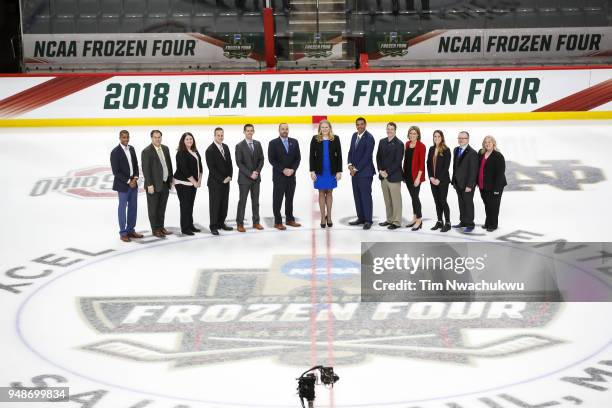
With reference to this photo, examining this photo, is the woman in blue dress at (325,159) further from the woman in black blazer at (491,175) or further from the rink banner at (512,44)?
the rink banner at (512,44)

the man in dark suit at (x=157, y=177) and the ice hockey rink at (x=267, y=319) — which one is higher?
the man in dark suit at (x=157, y=177)

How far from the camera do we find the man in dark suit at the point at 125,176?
1134cm

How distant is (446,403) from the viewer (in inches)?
273

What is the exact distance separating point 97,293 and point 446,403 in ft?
13.7

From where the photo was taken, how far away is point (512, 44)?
2211 centimetres

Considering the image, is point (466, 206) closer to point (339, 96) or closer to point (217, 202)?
point (217, 202)

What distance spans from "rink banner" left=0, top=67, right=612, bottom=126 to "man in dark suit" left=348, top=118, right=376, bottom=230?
7598 millimetres

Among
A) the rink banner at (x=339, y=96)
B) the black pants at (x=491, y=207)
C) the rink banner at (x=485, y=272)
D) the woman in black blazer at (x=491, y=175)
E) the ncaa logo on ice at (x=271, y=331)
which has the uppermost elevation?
the rink banner at (x=339, y=96)

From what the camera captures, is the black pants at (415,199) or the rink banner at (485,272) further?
the black pants at (415,199)

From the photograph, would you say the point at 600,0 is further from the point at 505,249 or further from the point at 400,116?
the point at 505,249

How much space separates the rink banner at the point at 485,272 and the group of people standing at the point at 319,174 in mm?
778

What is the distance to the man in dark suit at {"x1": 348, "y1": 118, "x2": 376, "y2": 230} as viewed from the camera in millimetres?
11820

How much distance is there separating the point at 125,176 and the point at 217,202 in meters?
1.18

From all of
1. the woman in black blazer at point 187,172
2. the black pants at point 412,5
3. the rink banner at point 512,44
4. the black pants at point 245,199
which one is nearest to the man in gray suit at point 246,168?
the black pants at point 245,199
